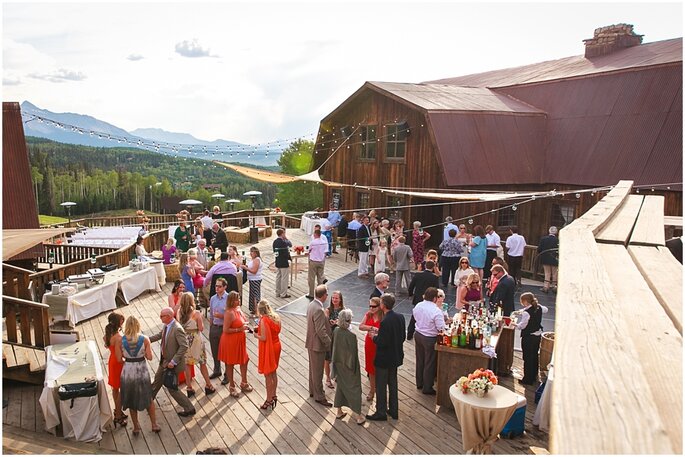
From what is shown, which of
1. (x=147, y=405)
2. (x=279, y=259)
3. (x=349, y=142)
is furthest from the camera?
(x=349, y=142)

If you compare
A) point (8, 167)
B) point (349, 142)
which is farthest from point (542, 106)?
point (8, 167)

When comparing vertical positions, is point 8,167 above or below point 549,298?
above

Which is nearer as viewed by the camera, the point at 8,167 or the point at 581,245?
the point at 581,245

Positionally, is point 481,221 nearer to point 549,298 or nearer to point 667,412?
point 549,298

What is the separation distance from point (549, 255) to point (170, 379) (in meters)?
8.94

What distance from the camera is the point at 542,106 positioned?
18.9 metres

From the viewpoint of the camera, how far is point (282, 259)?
12.0 meters

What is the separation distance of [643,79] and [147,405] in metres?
16.3

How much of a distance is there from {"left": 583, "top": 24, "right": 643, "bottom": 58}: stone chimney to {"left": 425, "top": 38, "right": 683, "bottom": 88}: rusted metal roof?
43 centimetres

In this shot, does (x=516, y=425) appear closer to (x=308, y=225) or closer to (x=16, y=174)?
(x=16, y=174)

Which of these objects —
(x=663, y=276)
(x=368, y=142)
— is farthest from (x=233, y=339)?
(x=368, y=142)

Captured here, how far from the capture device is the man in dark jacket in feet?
40.0

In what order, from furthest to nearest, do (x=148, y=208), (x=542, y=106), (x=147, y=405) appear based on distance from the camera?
(x=148, y=208) < (x=542, y=106) < (x=147, y=405)

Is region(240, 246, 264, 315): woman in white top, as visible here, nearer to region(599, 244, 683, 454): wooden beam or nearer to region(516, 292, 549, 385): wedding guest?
region(516, 292, 549, 385): wedding guest
